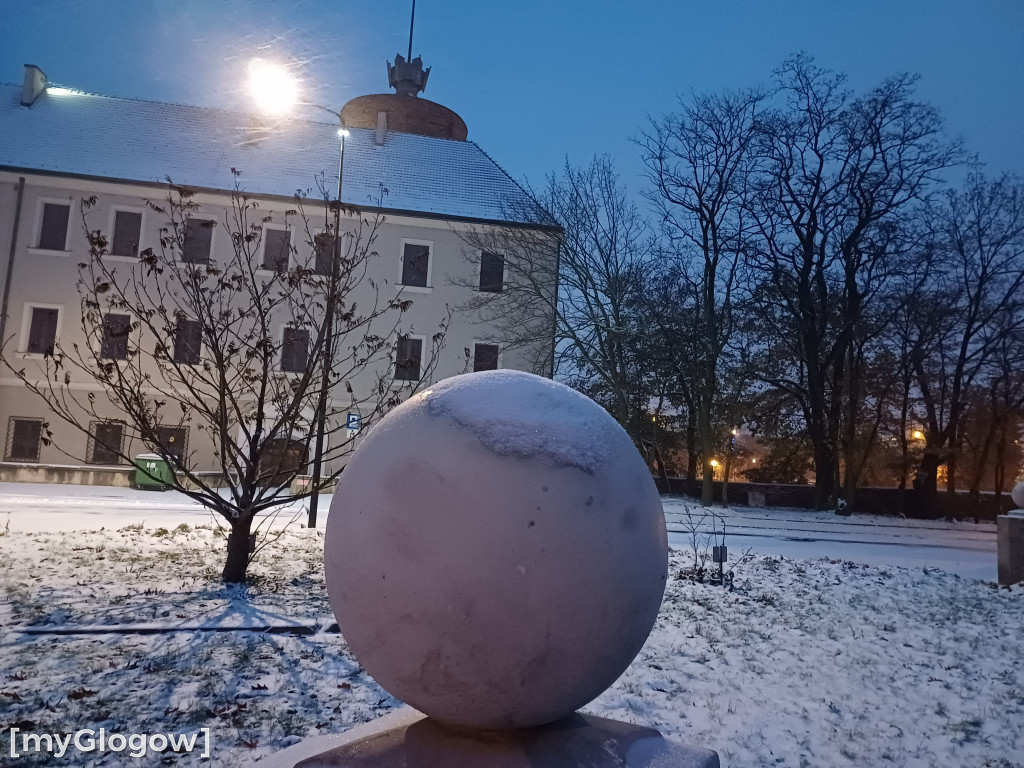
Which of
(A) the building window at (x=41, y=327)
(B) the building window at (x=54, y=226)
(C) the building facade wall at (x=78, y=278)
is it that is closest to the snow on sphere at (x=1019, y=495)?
(C) the building facade wall at (x=78, y=278)

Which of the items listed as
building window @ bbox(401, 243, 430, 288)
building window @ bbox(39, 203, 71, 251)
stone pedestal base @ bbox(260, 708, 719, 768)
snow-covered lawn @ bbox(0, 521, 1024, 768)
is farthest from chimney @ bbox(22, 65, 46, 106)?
stone pedestal base @ bbox(260, 708, 719, 768)

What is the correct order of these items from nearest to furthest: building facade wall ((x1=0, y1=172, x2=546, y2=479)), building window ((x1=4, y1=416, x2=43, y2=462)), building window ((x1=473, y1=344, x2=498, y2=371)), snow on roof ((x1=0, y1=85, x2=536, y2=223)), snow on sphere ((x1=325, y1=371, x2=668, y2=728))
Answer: snow on sphere ((x1=325, y1=371, x2=668, y2=728))
building window ((x1=4, y1=416, x2=43, y2=462))
building facade wall ((x1=0, y1=172, x2=546, y2=479))
snow on roof ((x1=0, y1=85, x2=536, y2=223))
building window ((x1=473, y1=344, x2=498, y2=371))

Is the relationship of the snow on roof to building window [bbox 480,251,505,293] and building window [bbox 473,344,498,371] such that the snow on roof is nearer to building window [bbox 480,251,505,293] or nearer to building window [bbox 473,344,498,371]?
building window [bbox 480,251,505,293]

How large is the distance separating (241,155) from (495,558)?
103 ft

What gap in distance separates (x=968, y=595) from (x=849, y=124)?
78.6 feet

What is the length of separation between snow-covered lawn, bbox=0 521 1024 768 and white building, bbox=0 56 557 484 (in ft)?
51.0

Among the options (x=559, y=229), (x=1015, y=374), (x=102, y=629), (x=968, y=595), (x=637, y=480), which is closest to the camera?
(x=637, y=480)

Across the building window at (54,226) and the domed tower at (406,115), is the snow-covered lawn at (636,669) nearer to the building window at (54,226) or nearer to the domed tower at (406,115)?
the building window at (54,226)

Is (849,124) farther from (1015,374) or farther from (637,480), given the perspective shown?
(637,480)

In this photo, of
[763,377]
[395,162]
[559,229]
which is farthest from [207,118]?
[763,377]

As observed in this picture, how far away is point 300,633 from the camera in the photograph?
21.2ft

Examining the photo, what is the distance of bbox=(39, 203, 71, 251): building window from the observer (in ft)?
89.8

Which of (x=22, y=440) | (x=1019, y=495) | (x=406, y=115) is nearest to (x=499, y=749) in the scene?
(x=1019, y=495)

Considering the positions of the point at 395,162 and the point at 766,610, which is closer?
the point at 766,610
